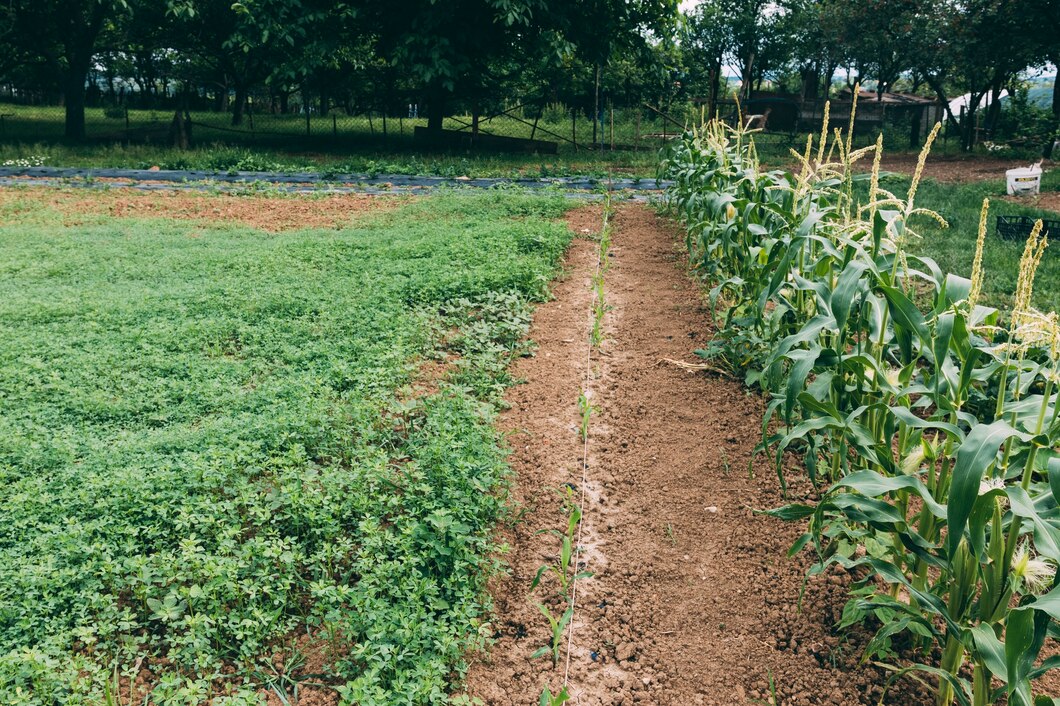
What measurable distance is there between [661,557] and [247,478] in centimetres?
186

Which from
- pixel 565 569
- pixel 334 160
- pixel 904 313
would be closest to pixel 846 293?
pixel 904 313

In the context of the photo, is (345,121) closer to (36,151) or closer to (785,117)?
(36,151)

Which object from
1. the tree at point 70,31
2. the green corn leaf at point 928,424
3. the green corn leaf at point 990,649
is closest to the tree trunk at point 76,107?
the tree at point 70,31

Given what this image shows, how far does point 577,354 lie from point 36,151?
1536cm

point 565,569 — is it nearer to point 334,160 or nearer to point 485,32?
point 334,160

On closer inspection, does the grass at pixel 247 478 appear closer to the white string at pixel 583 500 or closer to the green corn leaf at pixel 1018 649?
the white string at pixel 583 500

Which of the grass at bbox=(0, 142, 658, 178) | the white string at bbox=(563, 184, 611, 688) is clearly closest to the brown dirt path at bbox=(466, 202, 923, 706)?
the white string at bbox=(563, 184, 611, 688)

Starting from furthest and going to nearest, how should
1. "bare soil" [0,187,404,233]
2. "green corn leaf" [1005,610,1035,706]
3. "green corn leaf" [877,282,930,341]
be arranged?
"bare soil" [0,187,404,233] < "green corn leaf" [877,282,930,341] < "green corn leaf" [1005,610,1035,706]

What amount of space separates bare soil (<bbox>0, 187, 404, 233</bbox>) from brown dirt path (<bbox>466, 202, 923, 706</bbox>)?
582 centimetres

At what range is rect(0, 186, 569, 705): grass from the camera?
261cm

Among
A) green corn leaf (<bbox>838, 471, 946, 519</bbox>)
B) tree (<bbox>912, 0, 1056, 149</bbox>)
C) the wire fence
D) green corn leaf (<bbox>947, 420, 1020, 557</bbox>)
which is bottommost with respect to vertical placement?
green corn leaf (<bbox>838, 471, 946, 519</bbox>)

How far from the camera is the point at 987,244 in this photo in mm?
7984

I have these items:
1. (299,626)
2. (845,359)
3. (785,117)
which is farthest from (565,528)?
(785,117)

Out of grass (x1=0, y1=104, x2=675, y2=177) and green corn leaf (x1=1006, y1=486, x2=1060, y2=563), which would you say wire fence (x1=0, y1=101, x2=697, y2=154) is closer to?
grass (x1=0, y1=104, x2=675, y2=177)
